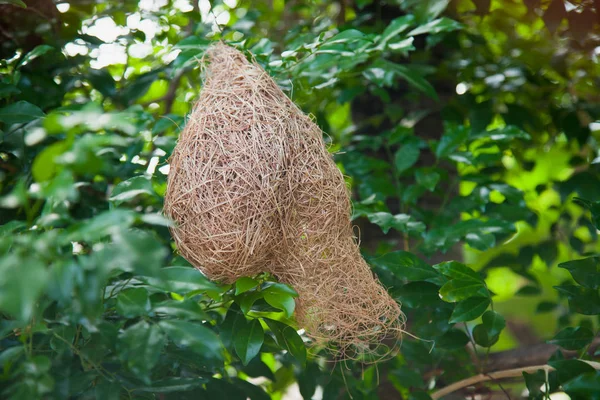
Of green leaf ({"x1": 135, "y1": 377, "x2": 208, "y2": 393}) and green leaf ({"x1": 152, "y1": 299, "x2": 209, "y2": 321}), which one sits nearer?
green leaf ({"x1": 152, "y1": 299, "x2": 209, "y2": 321})

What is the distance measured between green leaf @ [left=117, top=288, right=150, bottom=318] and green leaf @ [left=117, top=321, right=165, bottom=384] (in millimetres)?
21

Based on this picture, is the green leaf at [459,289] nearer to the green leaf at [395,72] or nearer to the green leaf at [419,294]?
the green leaf at [419,294]

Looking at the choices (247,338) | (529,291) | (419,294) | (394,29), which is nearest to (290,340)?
(247,338)

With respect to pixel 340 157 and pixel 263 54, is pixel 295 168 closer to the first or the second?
pixel 263 54

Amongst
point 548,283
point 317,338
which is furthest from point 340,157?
point 548,283

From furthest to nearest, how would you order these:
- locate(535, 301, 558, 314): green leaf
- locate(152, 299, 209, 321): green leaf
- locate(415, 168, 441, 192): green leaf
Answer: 1. locate(535, 301, 558, 314): green leaf
2. locate(415, 168, 441, 192): green leaf
3. locate(152, 299, 209, 321): green leaf

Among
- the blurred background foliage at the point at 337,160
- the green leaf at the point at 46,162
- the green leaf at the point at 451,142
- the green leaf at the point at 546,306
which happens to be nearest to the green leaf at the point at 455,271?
the blurred background foliage at the point at 337,160

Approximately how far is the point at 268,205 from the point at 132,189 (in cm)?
24

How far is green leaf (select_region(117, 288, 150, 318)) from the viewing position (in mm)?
826

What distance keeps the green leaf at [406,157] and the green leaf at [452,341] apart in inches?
18.6

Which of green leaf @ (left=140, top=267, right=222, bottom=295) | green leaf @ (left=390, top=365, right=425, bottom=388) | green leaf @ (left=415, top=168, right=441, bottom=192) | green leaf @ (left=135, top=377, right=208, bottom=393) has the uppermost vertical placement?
green leaf @ (left=140, top=267, right=222, bottom=295)

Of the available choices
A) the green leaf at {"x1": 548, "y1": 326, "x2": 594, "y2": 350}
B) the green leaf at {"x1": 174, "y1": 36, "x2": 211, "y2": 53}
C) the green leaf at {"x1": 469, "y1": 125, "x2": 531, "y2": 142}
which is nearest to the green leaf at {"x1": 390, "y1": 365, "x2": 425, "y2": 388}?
the green leaf at {"x1": 548, "y1": 326, "x2": 594, "y2": 350}

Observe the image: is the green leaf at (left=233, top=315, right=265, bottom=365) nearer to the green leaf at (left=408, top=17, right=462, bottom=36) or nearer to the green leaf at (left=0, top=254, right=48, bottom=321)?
the green leaf at (left=0, top=254, right=48, bottom=321)

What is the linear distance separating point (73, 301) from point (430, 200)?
1.44 metres
